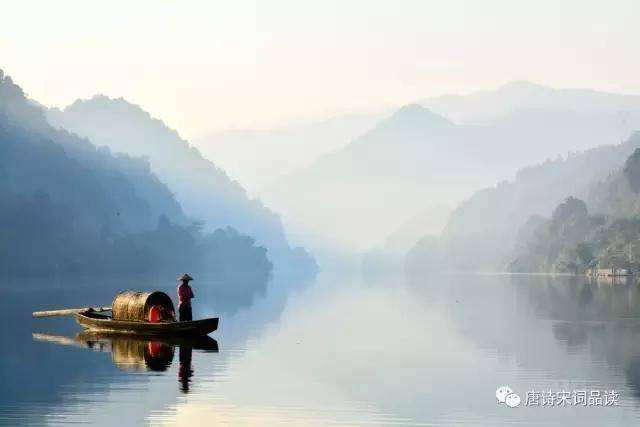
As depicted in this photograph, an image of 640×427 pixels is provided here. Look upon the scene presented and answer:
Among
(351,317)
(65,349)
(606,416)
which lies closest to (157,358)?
(65,349)

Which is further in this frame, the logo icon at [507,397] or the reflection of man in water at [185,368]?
the reflection of man in water at [185,368]

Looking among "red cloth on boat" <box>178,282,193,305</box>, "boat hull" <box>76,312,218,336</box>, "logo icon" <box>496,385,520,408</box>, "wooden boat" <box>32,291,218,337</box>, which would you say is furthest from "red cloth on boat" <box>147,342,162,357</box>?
"logo icon" <box>496,385,520,408</box>

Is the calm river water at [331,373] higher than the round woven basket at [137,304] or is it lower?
lower

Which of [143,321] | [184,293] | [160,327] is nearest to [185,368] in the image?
[160,327]

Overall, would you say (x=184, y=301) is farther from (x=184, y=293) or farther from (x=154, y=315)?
(x=154, y=315)

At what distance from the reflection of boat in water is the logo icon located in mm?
14236

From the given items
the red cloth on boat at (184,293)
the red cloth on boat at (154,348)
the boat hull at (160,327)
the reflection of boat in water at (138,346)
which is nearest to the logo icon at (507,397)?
the reflection of boat in water at (138,346)

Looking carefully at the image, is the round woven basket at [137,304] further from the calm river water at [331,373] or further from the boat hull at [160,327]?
the calm river water at [331,373]

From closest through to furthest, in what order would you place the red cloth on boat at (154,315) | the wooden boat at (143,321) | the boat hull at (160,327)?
the boat hull at (160,327)
the wooden boat at (143,321)
the red cloth on boat at (154,315)

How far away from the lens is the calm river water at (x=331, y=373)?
4041cm

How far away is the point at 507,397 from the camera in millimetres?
45188

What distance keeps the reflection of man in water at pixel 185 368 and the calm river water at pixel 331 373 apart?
0.35 feet

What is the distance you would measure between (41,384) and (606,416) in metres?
23.1

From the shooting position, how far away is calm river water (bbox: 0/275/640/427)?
133ft
